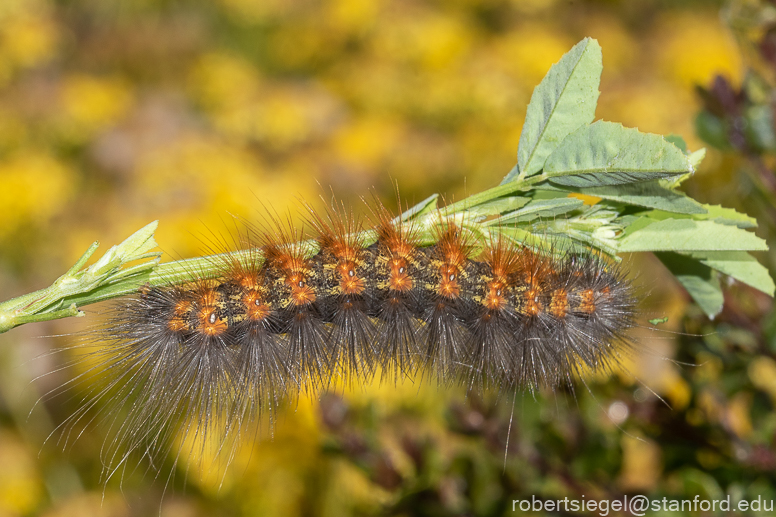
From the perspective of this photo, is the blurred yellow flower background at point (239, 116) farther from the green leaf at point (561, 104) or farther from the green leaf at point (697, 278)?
the green leaf at point (561, 104)

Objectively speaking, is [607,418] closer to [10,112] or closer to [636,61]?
[636,61]

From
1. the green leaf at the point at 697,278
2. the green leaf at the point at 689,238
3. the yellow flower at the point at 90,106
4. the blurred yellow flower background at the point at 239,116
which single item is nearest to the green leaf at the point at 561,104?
the green leaf at the point at 689,238

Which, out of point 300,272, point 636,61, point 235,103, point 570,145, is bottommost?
point 300,272

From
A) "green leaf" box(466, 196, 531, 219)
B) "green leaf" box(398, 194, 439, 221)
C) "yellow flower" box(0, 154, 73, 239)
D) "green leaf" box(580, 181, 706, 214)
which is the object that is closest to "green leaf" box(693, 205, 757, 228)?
"green leaf" box(580, 181, 706, 214)

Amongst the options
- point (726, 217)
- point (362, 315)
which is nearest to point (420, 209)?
point (362, 315)

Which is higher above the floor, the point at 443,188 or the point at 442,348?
the point at 443,188

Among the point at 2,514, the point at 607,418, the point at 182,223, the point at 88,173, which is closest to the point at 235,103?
the point at 88,173

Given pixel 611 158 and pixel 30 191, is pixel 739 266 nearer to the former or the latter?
pixel 611 158
